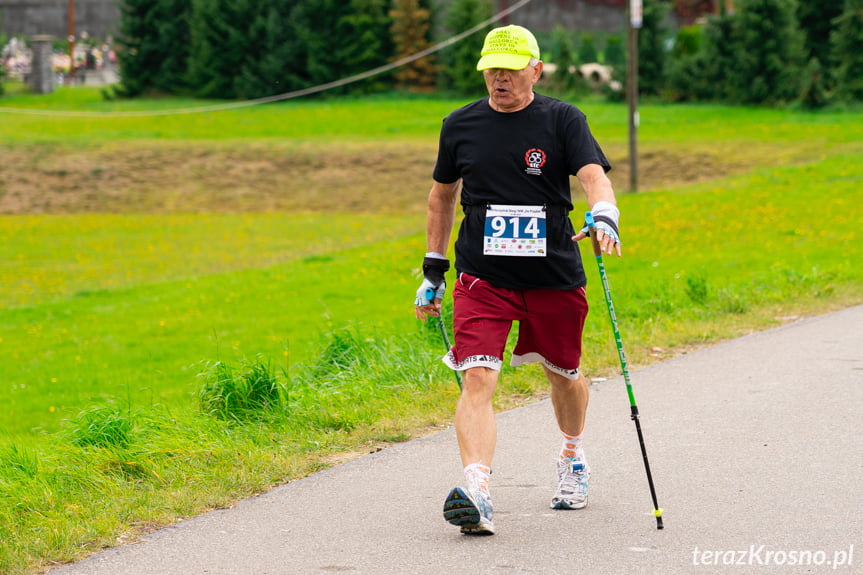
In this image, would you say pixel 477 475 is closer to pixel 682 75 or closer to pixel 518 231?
pixel 518 231

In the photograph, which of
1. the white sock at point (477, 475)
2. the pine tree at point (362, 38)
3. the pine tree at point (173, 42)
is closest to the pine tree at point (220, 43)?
the pine tree at point (173, 42)

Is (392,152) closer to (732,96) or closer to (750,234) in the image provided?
(732,96)

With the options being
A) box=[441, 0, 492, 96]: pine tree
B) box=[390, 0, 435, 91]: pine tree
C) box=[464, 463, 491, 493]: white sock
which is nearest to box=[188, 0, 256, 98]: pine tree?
box=[390, 0, 435, 91]: pine tree

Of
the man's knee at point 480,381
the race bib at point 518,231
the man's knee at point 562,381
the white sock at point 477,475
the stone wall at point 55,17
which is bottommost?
the white sock at point 477,475

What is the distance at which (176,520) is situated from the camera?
540 cm

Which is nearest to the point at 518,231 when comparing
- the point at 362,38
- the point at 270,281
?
the point at 270,281

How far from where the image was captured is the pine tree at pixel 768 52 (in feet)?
151

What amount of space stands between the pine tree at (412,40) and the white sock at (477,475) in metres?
54.0

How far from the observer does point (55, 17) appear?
78.1 m

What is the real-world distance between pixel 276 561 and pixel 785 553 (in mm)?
2021

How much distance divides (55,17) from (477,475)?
260ft

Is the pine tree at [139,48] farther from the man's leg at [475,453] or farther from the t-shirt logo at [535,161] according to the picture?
the man's leg at [475,453]

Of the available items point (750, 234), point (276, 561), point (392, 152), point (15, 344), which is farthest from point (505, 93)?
point (392, 152)

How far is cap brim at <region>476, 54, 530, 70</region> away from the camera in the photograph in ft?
16.6
